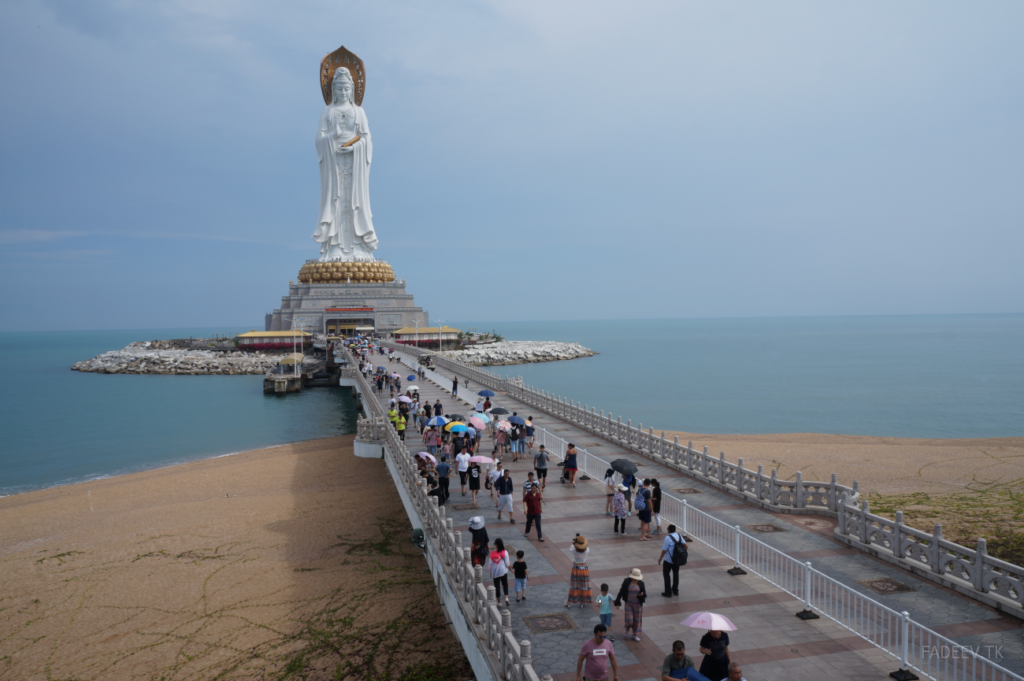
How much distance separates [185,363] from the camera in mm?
70375

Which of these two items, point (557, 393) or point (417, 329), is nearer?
point (557, 393)

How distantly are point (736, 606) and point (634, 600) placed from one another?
85.8 inches

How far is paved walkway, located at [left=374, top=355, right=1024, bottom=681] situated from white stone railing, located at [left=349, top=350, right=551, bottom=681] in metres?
0.61

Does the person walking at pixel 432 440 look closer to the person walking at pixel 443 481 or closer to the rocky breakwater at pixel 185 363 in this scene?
the person walking at pixel 443 481

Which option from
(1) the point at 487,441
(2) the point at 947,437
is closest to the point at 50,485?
(1) the point at 487,441

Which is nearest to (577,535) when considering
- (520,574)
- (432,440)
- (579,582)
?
(579,582)

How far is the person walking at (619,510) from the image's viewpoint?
13156 mm

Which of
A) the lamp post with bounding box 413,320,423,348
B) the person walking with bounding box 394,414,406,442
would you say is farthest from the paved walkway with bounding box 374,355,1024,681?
the lamp post with bounding box 413,320,423,348

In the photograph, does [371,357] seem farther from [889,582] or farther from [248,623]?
[889,582]

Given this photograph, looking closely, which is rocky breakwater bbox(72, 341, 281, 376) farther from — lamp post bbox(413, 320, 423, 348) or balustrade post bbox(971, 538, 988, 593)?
balustrade post bbox(971, 538, 988, 593)

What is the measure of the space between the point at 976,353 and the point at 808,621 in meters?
108

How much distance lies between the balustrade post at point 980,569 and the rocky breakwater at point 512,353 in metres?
59.7

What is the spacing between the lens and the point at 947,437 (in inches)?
1420

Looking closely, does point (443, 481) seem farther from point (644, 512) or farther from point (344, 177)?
point (344, 177)
